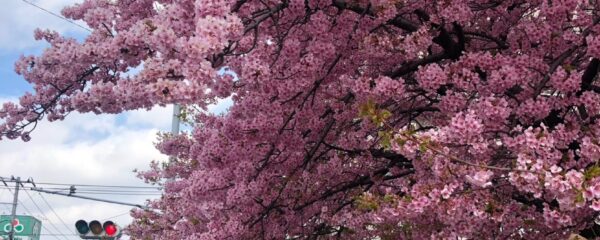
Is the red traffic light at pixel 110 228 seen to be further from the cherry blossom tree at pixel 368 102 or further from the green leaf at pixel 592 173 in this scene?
the green leaf at pixel 592 173

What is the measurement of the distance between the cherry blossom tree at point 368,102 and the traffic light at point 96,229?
4.68m

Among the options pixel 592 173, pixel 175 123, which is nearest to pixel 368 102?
pixel 592 173

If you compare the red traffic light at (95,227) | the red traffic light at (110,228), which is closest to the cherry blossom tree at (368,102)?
the red traffic light at (95,227)

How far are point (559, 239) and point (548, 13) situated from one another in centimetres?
205

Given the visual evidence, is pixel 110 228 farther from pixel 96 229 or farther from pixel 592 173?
pixel 592 173

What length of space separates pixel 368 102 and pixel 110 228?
30.5 feet

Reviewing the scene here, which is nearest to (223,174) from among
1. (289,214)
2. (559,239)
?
(289,214)

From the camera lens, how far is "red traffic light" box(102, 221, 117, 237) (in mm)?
13195

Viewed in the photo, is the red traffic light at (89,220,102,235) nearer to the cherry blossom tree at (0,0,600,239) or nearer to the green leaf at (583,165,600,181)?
the cherry blossom tree at (0,0,600,239)

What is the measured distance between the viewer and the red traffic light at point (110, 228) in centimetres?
A: 1320

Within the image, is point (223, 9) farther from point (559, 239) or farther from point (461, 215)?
point (559, 239)

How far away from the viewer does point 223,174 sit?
23.4 ft

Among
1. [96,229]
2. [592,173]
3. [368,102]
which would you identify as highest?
[96,229]

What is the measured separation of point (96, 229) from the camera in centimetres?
1309
